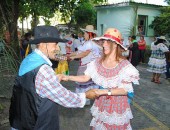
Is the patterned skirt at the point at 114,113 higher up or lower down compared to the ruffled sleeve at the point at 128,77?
lower down

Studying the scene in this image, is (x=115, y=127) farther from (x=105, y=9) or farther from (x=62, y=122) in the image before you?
(x=105, y=9)

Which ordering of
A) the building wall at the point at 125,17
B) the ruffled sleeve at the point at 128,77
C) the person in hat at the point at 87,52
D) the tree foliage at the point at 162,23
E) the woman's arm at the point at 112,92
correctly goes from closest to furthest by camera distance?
the woman's arm at the point at 112,92, the ruffled sleeve at the point at 128,77, the person in hat at the point at 87,52, the tree foliage at the point at 162,23, the building wall at the point at 125,17

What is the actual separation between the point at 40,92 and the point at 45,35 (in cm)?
59

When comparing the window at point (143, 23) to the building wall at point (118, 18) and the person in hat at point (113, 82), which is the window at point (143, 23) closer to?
the building wall at point (118, 18)

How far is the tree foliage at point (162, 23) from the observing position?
55.9 feet

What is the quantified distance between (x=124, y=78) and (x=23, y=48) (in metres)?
8.73

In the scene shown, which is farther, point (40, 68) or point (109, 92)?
point (109, 92)

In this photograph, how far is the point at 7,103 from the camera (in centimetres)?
634

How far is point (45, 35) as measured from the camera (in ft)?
8.52

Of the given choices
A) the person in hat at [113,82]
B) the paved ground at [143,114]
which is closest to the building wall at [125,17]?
the paved ground at [143,114]

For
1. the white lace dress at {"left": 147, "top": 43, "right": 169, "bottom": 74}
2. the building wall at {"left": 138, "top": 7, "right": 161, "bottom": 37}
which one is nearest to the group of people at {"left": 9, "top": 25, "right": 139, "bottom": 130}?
the white lace dress at {"left": 147, "top": 43, "right": 169, "bottom": 74}

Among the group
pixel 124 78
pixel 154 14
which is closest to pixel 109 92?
pixel 124 78

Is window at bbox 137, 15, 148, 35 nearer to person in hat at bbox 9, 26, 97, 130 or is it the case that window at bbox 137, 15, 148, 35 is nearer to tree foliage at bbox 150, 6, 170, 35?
tree foliage at bbox 150, 6, 170, 35

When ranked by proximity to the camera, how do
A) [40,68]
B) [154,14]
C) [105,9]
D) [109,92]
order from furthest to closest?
[105,9] → [154,14] → [109,92] → [40,68]
